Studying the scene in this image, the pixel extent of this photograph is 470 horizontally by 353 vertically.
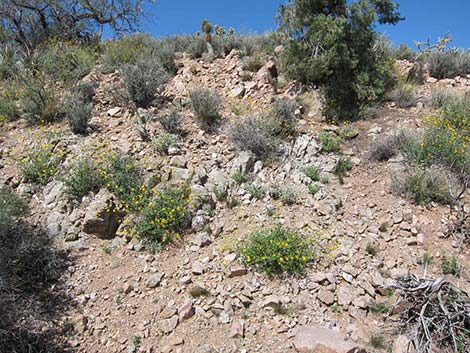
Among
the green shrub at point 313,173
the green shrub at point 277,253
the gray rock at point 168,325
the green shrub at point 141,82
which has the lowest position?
the gray rock at point 168,325

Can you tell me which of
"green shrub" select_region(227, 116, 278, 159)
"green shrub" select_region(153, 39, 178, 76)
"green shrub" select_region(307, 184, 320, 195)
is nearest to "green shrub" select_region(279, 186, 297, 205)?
"green shrub" select_region(307, 184, 320, 195)

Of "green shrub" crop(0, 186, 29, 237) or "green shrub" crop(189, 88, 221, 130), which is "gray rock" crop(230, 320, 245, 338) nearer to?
"green shrub" crop(0, 186, 29, 237)

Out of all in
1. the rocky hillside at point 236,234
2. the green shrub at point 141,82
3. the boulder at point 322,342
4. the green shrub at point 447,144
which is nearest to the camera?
the boulder at point 322,342

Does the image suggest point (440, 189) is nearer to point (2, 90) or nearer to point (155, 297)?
point (155, 297)

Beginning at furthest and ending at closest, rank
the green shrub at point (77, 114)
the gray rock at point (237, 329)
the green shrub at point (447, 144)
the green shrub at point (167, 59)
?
Result: the green shrub at point (167, 59)
the green shrub at point (77, 114)
the green shrub at point (447, 144)
the gray rock at point (237, 329)

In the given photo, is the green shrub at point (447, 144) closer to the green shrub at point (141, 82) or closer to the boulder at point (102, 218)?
the boulder at point (102, 218)

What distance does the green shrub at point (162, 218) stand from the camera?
13.6ft

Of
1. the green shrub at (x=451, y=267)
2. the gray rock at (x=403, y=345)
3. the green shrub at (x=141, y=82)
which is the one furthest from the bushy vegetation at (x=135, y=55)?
the gray rock at (x=403, y=345)

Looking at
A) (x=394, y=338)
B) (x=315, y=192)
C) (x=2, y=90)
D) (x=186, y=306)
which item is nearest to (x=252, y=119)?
(x=315, y=192)

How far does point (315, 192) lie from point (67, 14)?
9.49 m

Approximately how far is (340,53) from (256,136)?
2620 millimetres

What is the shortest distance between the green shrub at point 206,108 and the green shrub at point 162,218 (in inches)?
78.5

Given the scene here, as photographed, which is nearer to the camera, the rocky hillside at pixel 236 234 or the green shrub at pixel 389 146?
the rocky hillside at pixel 236 234

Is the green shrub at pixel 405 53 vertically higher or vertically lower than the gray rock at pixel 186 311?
higher
